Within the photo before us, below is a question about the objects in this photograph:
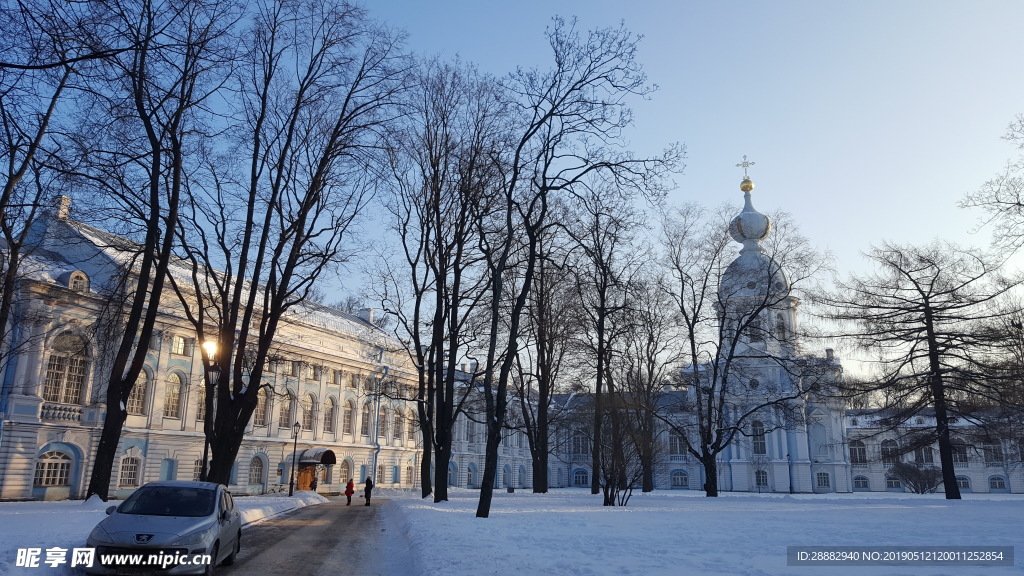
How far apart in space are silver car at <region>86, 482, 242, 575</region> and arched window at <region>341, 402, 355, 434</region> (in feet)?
157

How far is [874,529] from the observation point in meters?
15.3

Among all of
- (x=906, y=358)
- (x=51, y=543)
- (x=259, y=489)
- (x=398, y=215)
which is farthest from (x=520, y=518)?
(x=259, y=489)

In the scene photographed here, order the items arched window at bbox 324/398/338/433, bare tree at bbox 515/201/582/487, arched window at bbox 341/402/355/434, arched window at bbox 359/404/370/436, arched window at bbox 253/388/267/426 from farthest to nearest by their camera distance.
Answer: arched window at bbox 359/404/370/436, arched window at bbox 341/402/355/434, arched window at bbox 324/398/338/433, arched window at bbox 253/388/267/426, bare tree at bbox 515/201/582/487

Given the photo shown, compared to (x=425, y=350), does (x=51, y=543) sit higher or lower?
lower

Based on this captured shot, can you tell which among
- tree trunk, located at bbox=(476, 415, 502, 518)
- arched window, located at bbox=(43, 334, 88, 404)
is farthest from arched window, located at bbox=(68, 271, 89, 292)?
tree trunk, located at bbox=(476, 415, 502, 518)

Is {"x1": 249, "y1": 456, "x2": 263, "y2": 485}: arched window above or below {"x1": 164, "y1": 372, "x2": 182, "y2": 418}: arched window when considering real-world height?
below

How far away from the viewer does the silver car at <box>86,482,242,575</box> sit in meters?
8.91

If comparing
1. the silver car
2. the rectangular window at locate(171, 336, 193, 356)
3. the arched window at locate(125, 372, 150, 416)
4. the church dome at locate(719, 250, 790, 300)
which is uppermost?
the church dome at locate(719, 250, 790, 300)

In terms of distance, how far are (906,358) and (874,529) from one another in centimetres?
1521

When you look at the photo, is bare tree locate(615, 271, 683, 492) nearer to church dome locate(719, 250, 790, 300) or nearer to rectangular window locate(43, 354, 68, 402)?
church dome locate(719, 250, 790, 300)

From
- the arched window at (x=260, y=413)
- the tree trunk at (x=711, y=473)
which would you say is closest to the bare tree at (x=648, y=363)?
the tree trunk at (x=711, y=473)

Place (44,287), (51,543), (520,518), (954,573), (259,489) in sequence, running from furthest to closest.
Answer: (259,489) → (44,287) → (520,518) → (51,543) → (954,573)

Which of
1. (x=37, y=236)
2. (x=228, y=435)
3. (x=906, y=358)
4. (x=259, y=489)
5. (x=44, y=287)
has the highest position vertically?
(x=37, y=236)

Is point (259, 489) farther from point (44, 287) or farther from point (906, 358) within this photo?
point (906, 358)
